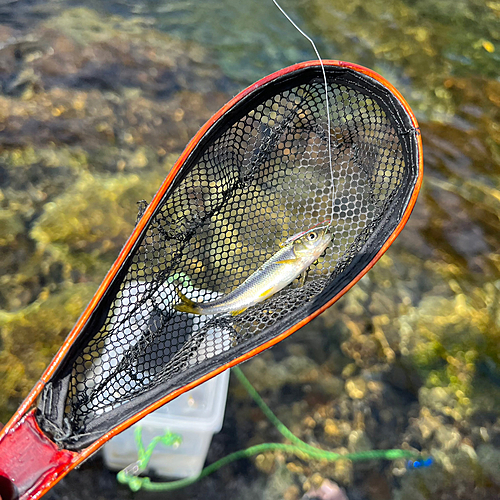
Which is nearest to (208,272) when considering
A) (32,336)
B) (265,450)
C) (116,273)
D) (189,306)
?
(189,306)

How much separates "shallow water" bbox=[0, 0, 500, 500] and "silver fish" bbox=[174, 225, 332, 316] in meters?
1.22

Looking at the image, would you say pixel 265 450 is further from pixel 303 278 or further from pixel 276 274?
pixel 276 274

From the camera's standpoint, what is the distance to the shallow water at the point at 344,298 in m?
3.09

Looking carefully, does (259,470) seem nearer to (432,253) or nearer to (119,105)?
(432,253)

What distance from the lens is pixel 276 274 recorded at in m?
2.21

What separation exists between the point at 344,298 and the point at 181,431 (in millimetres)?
1902

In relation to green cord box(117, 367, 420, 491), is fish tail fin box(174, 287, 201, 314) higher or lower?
higher

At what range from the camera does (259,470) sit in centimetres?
292

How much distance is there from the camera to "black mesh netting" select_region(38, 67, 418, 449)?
1.96m

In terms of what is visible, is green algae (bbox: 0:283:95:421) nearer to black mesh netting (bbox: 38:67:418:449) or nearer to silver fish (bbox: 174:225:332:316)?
black mesh netting (bbox: 38:67:418:449)

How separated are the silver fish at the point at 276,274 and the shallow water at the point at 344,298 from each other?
1.22 metres

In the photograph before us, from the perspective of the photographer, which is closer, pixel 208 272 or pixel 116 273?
pixel 116 273

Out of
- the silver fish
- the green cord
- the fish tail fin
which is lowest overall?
the green cord

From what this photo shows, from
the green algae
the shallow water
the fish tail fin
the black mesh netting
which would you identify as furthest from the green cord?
the fish tail fin
